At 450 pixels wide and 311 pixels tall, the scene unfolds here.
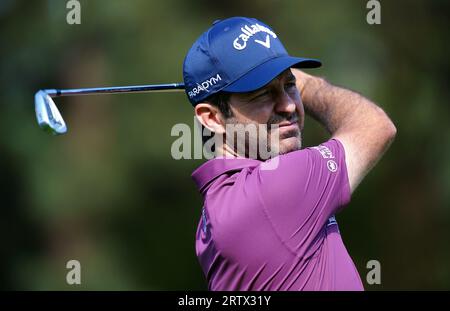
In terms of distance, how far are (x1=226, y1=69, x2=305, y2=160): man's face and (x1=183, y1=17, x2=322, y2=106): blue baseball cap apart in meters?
0.05

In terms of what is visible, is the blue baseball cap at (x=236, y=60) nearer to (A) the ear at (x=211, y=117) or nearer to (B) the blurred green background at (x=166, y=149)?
(A) the ear at (x=211, y=117)

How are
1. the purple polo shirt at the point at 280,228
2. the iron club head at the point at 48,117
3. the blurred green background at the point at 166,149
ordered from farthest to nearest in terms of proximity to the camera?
the blurred green background at the point at 166,149, the iron club head at the point at 48,117, the purple polo shirt at the point at 280,228

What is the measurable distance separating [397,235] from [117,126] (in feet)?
10.6

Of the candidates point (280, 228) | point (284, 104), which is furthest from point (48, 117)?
point (280, 228)

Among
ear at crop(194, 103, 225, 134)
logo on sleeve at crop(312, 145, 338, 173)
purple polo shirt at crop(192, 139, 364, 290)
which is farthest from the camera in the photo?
ear at crop(194, 103, 225, 134)

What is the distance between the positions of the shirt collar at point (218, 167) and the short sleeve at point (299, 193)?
0.09 metres

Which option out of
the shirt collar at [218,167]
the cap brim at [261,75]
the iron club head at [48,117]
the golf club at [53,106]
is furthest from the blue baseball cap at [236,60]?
the iron club head at [48,117]

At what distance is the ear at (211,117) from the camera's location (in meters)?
2.49

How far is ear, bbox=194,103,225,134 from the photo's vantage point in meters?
2.49

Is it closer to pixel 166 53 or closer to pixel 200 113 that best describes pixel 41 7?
pixel 166 53

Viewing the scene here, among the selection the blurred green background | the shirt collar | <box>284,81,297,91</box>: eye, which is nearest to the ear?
the shirt collar

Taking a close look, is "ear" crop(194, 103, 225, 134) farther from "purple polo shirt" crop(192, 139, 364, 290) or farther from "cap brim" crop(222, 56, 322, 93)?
"purple polo shirt" crop(192, 139, 364, 290)

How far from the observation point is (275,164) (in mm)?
2303

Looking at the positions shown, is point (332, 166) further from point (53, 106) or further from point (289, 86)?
point (53, 106)
